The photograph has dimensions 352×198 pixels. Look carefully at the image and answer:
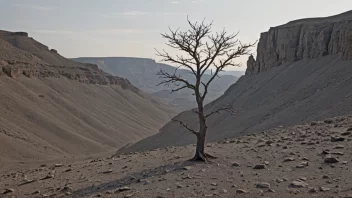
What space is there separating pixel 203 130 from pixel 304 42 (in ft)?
128

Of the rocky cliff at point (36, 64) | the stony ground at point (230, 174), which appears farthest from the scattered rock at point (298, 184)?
the rocky cliff at point (36, 64)

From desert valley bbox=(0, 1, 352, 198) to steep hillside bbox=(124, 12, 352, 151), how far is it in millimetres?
184

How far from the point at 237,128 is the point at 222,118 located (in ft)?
26.5

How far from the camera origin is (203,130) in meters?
13.3

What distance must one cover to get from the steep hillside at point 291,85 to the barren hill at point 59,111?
16111 mm

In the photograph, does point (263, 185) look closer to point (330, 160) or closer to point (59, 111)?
point (330, 160)

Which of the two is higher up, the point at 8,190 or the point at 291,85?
the point at 291,85

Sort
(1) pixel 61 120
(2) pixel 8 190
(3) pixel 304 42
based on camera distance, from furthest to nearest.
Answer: (1) pixel 61 120
(3) pixel 304 42
(2) pixel 8 190

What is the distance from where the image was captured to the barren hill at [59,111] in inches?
2170

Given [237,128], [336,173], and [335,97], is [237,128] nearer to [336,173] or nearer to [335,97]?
[335,97]

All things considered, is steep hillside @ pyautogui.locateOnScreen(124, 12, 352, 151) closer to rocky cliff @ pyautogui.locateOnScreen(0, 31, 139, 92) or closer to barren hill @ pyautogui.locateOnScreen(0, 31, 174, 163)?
barren hill @ pyautogui.locateOnScreen(0, 31, 174, 163)

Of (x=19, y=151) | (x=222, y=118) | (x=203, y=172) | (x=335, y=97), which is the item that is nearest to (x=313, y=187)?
(x=203, y=172)

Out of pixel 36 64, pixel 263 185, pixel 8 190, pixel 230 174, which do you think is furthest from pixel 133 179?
pixel 36 64

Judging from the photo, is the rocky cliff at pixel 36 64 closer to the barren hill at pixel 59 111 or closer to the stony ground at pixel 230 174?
the barren hill at pixel 59 111
